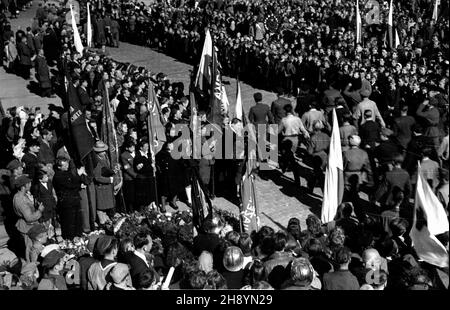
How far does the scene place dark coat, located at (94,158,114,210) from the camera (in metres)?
11.0

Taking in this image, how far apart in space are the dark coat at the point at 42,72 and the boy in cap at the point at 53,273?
39.2 ft

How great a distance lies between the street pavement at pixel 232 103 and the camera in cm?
1195

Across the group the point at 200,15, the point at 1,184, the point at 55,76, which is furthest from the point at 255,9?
the point at 1,184

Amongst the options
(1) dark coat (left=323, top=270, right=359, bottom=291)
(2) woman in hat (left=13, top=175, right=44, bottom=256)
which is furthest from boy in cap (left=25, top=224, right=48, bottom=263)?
(1) dark coat (left=323, top=270, right=359, bottom=291)

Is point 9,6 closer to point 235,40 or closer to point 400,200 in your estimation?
point 235,40

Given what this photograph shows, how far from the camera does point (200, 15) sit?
2741cm

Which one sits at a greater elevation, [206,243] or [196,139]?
[196,139]

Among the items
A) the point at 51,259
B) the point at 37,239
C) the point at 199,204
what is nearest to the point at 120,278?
the point at 51,259

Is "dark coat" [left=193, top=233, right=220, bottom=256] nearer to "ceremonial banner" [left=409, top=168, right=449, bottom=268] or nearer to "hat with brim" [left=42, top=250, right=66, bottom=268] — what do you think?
"hat with brim" [left=42, top=250, right=66, bottom=268]

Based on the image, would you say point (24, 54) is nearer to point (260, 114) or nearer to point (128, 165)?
point (260, 114)

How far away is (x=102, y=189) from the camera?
11.0 meters

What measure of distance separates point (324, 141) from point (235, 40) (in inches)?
411

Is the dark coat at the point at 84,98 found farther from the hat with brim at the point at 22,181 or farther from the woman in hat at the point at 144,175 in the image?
the hat with brim at the point at 22,181

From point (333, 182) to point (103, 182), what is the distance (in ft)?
13.1
